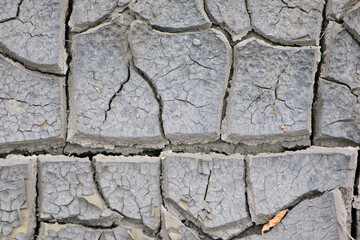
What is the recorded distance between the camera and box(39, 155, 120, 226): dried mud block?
5.25ft

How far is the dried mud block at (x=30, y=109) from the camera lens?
1652mm

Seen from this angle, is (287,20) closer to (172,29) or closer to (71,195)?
(172,29)

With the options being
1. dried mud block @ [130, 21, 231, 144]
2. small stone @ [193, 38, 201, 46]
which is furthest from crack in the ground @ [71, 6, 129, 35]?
small stone @ [193, 38, 201, 46]

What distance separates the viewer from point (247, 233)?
1.65 meters

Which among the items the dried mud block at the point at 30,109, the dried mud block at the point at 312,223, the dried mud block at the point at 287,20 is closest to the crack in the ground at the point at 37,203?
the dried mud block at the point at 30,109

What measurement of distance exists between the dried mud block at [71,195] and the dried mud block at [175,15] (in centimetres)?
75

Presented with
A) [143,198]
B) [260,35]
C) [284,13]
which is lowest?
[143,198]

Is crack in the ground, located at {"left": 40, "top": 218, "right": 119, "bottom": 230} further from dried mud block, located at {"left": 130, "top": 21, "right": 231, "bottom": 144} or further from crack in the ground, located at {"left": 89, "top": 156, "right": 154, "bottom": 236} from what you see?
dried mud block, located at {"left": 130, "top": 21, "right": 231, "bottom": 144}

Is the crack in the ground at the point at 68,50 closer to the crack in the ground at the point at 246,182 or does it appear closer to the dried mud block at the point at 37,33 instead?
the dried mud block at the point at 37,33

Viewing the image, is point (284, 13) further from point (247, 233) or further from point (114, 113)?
point (247, 233)

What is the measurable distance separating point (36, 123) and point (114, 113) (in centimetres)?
36

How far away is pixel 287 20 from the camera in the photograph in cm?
177

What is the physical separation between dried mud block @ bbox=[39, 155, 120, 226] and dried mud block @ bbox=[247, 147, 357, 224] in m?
0.67

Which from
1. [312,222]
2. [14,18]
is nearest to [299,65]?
[312,222]
